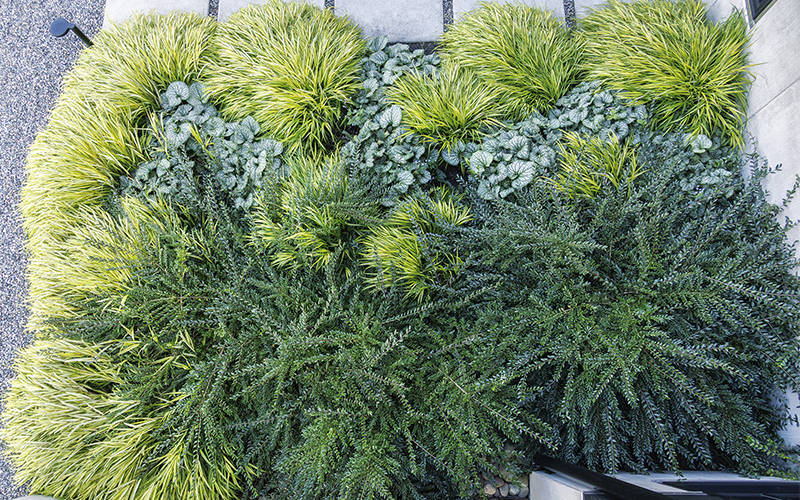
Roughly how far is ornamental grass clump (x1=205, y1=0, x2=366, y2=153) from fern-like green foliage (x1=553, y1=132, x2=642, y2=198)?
1.09 meters

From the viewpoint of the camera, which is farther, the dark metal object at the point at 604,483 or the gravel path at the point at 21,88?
the gravel path at the point at 21,88

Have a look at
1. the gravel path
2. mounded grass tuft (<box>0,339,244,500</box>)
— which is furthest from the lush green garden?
the gravel path

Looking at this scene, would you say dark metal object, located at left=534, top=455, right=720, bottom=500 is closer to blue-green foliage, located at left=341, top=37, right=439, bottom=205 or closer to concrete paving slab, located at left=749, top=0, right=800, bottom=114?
blue-green foliage, located at left=341, top=37, right=439, bottom=205

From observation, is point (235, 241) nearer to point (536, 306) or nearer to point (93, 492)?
point (93, 492)

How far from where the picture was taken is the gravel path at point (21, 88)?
2275mm

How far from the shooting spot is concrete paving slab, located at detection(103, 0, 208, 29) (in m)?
2.42

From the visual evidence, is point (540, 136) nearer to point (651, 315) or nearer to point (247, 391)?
point (651, 315)

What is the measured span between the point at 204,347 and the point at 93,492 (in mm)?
682

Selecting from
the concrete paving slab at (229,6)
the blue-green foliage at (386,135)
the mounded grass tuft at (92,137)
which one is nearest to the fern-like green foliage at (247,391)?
the mounded grass tuft at (92,137)

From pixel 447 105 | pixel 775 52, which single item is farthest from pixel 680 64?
pixel 447 105

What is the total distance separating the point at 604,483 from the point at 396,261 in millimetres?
1089

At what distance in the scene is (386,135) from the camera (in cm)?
199

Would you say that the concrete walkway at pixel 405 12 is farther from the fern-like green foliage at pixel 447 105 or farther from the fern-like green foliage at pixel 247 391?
the fern-like green foliage at pixel 247 391

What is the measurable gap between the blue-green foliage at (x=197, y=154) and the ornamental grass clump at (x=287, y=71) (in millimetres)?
83
